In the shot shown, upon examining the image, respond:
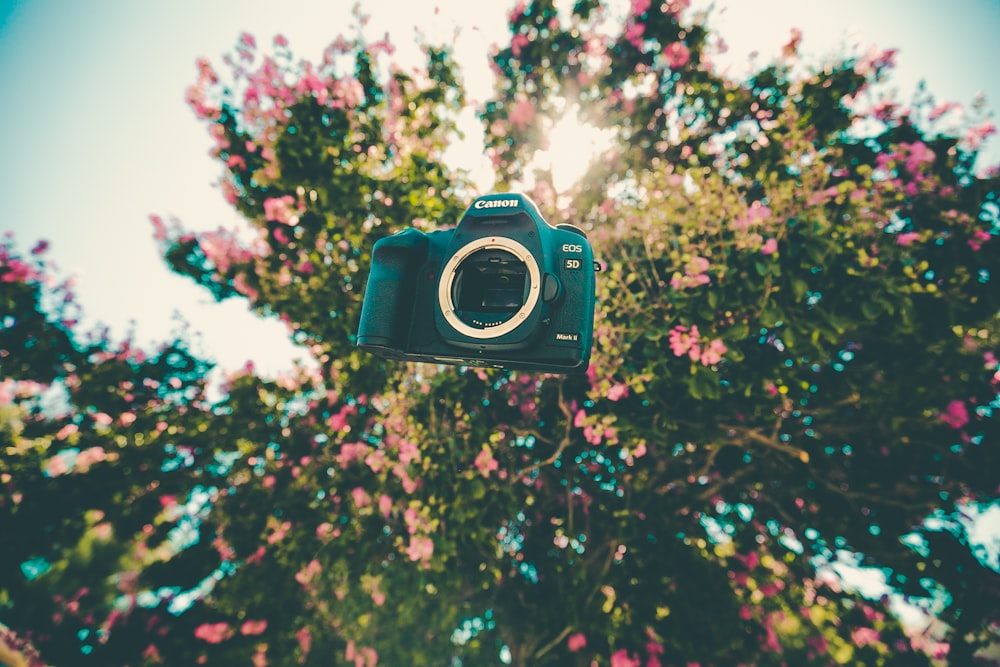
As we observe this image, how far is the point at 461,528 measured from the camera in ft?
11.6

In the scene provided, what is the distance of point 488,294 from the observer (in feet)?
5.71

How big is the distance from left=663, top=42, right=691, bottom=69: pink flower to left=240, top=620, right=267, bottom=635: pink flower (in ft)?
27.8

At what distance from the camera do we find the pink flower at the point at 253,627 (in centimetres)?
485

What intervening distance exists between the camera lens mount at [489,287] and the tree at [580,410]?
5.65ft

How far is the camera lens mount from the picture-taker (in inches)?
58.9

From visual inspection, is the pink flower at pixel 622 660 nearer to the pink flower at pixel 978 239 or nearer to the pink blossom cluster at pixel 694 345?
the pink blossom cluster at pixel 694 345

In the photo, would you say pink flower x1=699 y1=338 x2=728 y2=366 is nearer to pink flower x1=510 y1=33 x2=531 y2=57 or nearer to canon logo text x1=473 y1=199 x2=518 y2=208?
canon logo text x1=473 y1=199 x2=518 y2=208

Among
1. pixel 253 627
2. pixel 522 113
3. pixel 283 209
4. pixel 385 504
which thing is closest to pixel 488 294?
pixel 385 504

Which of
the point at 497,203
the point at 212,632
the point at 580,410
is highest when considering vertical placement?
the point at 497,203

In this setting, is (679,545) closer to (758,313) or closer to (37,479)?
(758,313)

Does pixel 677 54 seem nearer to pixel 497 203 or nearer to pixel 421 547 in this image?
pixel 497 203

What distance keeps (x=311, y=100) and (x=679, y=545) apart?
606 cm

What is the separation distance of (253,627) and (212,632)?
437mm

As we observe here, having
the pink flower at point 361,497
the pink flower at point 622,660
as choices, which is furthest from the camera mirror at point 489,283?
the pink flower at point 622,660
